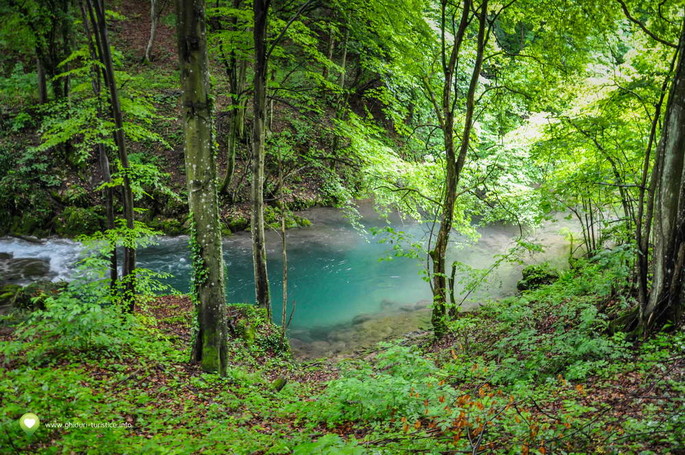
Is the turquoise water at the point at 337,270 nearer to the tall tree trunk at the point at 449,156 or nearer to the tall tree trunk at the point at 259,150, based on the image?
the tall tree trunk at the point at 449,156

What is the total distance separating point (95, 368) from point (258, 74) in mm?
5939

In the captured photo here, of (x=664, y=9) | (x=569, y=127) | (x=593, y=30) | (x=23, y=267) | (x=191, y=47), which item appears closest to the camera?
(x=191, y=47)

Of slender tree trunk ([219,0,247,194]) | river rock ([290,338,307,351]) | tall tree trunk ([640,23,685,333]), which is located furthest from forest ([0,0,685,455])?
slender tree trunk ([219,0,247,194])

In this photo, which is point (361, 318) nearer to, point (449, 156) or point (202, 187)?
point (449, 156)

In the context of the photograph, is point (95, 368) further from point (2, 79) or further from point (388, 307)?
point (2, 79)

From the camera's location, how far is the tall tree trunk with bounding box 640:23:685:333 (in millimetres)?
4203

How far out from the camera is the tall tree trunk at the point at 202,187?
455 cm

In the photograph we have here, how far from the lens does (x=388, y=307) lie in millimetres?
12242

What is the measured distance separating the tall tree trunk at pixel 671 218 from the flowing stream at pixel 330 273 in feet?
14.3

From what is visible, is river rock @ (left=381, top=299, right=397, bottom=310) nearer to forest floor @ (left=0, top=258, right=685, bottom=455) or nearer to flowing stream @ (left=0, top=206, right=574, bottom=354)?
flowing stream @ (left=0, top=206, right=574, bottom=354)

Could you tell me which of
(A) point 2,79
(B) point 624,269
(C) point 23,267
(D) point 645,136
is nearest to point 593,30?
(D) point 645,136

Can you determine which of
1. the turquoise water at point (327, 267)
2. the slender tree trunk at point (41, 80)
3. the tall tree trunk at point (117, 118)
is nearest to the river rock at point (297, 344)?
the turquoise water at point (327, 267)

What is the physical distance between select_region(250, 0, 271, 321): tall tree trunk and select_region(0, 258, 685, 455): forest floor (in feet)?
7.24

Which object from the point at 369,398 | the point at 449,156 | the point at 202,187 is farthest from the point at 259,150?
the point at 369,398
